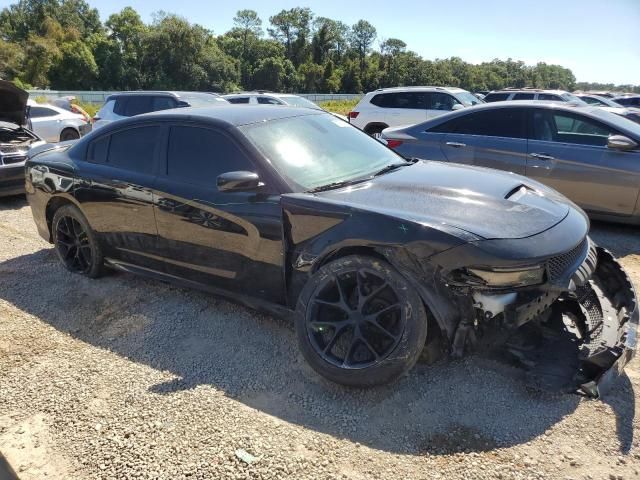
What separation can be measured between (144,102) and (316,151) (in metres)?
8.43

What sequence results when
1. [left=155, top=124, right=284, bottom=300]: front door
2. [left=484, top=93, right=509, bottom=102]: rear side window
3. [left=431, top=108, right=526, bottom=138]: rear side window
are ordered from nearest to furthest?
[left=155, top=124, right=284, bottom=300]: front door
[left=431, top=108, right=526, bottom=138]: rear side window
[left=484, top=93, right=509, bottom=102]: rear side window

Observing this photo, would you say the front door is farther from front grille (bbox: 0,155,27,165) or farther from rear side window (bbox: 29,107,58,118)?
rear side window (bbox: 29,107,58,118)

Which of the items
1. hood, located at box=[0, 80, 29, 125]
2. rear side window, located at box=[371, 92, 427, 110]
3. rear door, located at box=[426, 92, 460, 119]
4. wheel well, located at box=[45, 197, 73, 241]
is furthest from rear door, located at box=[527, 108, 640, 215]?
hood, located at box=[0, 80, 29, 125]

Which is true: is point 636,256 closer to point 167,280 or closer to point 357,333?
point 357,333

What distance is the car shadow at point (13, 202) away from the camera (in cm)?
776

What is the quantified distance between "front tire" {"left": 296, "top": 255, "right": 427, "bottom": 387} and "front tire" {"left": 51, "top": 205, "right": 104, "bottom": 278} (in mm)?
2409

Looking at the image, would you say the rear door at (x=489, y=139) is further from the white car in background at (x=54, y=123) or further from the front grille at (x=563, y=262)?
the white car in background at (x=54, y=123)

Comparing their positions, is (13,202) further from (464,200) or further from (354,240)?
(464,200)

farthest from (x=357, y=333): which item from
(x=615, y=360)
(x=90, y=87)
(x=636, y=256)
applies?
(x=90, y=87)

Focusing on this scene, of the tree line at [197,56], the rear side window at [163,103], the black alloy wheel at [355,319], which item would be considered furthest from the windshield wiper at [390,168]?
the tree line at [197,56]

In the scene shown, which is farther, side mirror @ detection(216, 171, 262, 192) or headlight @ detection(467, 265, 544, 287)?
side mirror @ detection(216, 171, 262, 192)

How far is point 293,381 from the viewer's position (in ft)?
10.0

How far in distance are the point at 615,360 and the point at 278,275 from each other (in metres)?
1.93

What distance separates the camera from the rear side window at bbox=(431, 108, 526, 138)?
20.3 ft
